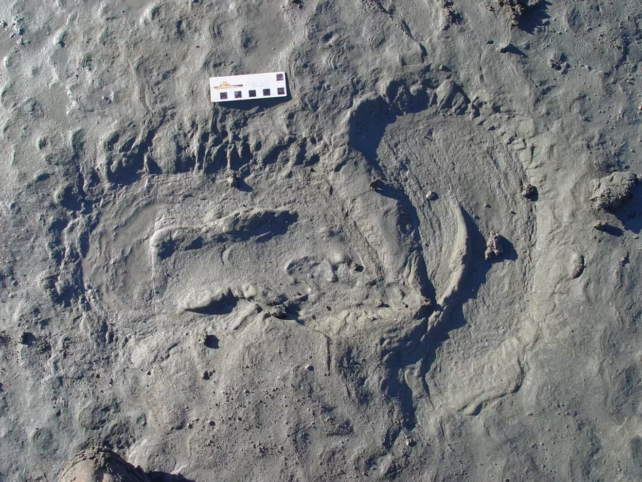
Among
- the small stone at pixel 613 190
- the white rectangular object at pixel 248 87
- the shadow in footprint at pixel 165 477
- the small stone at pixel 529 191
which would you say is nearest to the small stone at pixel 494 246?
the small stone at pixel 529 191

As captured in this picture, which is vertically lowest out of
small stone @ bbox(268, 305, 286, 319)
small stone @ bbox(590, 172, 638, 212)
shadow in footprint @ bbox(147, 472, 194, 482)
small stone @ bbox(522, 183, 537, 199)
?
shadow in footprint @ bbox(147, 472, 194, 482)

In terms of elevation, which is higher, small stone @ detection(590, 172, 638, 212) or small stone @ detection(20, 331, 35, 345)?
small stone @ detection(590, 172, 638, 212)

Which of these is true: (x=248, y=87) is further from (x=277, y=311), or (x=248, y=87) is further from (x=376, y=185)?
(x=277, y=311)

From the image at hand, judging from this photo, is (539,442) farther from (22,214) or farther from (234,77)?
(22,214)

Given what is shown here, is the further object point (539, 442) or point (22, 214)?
point (22, 214)

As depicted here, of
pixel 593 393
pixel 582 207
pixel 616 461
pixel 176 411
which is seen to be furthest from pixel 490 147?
pixel 176 411

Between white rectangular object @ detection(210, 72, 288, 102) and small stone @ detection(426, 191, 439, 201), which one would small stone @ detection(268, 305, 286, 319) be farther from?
white rectangular object @ detection(210, 72, 288, 102)

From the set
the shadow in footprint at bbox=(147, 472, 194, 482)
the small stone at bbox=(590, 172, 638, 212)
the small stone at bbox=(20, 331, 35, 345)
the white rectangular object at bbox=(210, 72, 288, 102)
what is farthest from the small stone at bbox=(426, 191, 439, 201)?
the small stone at bbox=(20, 331, 35, 345)
